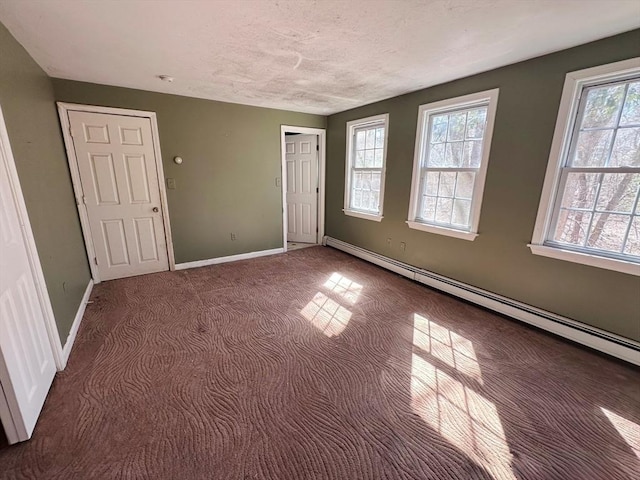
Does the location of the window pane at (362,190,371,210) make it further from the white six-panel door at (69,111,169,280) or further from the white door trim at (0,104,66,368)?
the white door trim at (0,104,66,368)

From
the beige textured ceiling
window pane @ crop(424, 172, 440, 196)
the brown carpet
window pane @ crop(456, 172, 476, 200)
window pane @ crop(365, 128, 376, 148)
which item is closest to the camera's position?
the brown carpet

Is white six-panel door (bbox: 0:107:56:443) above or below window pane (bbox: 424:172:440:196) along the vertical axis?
below

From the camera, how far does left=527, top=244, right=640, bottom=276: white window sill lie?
1978 millimetres

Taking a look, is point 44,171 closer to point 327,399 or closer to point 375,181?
point 327,399

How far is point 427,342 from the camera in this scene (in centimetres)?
230

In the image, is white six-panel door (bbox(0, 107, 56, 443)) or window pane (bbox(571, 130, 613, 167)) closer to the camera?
white six-panel door (bbox(0, 107, 56, 443))

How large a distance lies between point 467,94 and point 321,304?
2.63 meters

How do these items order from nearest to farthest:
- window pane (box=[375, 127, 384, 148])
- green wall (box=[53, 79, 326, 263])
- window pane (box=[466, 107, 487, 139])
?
1. window pane (box=[466, 107, 487, 139])
2. green wall (box=[53, 79, 326, 263])
3. window pane (box=[375, 127, 384, 148])

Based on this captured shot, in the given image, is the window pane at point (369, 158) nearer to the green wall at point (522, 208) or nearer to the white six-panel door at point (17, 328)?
the green wall at point (522, 208)

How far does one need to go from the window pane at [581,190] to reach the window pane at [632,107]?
389mm

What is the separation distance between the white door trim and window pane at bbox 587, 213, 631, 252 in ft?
13.3

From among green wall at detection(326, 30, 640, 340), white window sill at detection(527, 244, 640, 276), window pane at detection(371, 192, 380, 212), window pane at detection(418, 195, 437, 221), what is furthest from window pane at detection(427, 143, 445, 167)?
white window sill at detection(527, 244, 640, 276)

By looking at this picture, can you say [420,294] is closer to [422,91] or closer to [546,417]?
[546,417]

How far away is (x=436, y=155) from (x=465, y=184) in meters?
0.51
